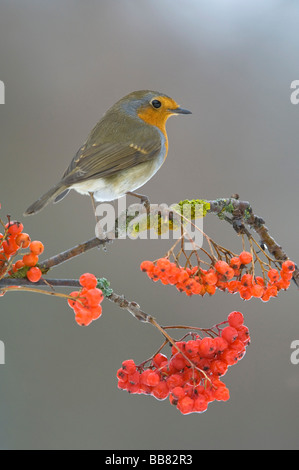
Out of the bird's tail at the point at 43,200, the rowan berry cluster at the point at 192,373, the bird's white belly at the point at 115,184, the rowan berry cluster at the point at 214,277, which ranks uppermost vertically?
the bird's white belly at the point at 115,184

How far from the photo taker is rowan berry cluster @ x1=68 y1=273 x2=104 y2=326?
540 millimetres

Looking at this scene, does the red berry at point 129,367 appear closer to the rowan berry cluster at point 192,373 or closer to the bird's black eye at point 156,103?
the rowan berry cluster at point 192,373

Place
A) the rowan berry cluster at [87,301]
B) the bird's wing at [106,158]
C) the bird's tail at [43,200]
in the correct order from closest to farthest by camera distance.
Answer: the rowan berry cluster at [87,301], the bird's tail at [43,200], the bird's wing at [106,158]

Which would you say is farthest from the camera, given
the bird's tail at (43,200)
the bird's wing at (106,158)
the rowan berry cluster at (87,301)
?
the bird's wing at (106,158)

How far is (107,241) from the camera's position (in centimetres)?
67

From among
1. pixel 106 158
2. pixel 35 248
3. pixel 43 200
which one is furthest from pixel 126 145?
pixel 35 248

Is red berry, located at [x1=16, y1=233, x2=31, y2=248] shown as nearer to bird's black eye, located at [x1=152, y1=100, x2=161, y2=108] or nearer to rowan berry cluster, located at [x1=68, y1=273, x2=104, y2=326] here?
rowan berry cluster, located at [x1=68, y1=273, x2=104, y2=326]

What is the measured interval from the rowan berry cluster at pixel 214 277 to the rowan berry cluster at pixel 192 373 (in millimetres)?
58

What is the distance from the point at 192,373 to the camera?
60 cm

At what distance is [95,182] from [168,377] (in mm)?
372

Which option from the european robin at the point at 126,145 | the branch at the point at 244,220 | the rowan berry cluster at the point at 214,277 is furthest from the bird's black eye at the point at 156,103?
the rowan berry cluster at the point at 214,277

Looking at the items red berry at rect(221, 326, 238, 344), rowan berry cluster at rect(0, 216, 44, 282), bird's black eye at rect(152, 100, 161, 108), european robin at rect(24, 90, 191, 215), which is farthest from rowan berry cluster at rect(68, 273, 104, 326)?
bird's black eye at rect(152, 100, 161, 108)

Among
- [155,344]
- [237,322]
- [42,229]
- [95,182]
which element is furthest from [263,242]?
[42,229]

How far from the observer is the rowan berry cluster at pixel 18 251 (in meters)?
0.58
